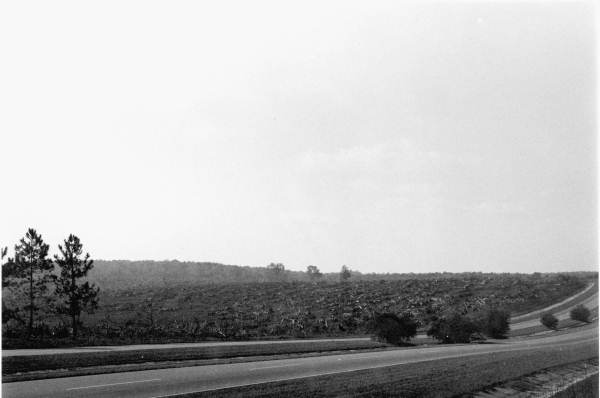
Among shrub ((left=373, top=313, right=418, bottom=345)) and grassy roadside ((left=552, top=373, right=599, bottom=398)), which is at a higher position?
grassy roadside ((left=552, top=373, right=599, bottom=398))

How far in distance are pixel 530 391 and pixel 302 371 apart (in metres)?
7.69

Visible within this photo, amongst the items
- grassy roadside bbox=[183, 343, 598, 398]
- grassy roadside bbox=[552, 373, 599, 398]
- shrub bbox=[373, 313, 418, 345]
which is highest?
grassy roadside bbox=[183, 343, 598, 398]

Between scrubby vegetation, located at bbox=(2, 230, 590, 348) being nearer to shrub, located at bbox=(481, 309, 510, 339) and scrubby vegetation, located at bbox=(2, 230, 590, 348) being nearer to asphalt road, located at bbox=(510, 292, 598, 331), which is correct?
shrub, located at bbox=(481, 309, 510, 339)

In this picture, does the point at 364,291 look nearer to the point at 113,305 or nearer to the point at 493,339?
the point at 493,339

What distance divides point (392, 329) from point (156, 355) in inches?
635

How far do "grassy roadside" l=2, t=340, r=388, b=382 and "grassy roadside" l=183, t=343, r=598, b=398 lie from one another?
729 cm

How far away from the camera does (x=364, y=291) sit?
60.6 m

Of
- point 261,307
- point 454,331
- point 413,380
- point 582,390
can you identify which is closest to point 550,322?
point 454,331

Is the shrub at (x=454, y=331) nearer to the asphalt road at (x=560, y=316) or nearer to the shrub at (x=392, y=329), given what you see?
the shrub at (x=392, y=329)

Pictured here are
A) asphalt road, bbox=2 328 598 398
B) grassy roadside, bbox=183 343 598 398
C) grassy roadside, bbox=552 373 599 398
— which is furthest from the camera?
grassy roadside, bbox=552 373 599 398

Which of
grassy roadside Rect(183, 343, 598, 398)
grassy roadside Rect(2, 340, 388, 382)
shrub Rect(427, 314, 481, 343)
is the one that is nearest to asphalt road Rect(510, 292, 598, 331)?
shrub Rect(427, 314, 481, 343)

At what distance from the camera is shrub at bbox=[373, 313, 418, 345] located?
31984 millimetres

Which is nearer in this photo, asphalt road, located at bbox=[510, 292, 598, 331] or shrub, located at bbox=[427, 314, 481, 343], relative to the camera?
shrub, located at bbox=[427, 314, 481, 343]

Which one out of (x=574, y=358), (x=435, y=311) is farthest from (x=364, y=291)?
(x=574, y=358)
